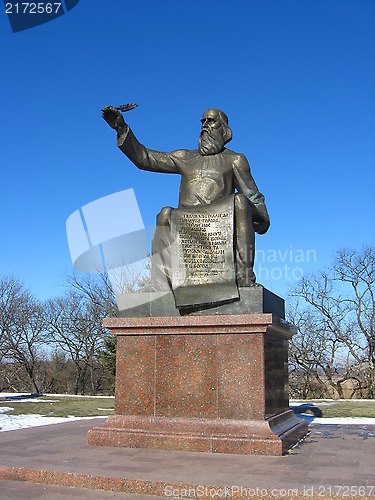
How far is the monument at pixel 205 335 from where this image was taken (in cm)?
477

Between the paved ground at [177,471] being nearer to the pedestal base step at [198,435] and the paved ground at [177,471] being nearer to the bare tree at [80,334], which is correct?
the pedestal base step at [198,435]

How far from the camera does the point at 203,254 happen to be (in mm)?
5461

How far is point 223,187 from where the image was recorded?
587 centimetres

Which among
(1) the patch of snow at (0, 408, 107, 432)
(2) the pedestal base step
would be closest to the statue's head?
(2) the pedestal base step

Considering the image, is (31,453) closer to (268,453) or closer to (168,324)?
(168,324)

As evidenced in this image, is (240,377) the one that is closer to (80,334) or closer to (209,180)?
(209,180)

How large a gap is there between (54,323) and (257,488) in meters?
34.4

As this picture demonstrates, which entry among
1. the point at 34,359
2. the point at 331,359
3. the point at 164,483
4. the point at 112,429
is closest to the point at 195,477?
the point at 164,483

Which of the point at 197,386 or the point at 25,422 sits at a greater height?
the point at 197,386

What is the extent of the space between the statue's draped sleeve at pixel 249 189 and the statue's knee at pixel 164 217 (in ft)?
2.99

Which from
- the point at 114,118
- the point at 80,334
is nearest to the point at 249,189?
the point at 114,118

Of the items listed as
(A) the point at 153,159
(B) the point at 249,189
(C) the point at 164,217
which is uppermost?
(A) the point at 153,159

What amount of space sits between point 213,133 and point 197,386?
3.00 m

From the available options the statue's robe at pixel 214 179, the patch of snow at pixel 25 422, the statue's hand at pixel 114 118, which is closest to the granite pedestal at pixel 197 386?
the statue's robe at pixel 214 179
